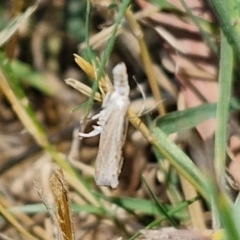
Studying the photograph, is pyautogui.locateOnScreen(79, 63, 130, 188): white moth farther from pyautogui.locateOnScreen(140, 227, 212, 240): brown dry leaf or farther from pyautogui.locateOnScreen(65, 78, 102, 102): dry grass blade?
pyautogui.locateOnScreen(140, 227, 212, 240): brown dry leaf

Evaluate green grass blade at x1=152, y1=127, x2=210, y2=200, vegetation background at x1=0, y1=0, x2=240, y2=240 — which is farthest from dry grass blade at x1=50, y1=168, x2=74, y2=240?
green grass blade at x1=152, y1=127, x2=210, y2=200

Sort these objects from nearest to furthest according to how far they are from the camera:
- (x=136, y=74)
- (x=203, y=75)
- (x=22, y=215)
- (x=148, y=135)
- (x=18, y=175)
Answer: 1. (x=148, y=135)
2. (x=203, y=75)
3. (x=22, y=215)
4. (x=136, y=74)
5. (x=18, y=175)

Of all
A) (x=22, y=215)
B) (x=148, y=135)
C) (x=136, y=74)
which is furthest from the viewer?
(x=136, y=74)

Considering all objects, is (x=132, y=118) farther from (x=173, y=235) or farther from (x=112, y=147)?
(x=173, y=235)

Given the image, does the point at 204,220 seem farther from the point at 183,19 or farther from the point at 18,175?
the point at 18,175

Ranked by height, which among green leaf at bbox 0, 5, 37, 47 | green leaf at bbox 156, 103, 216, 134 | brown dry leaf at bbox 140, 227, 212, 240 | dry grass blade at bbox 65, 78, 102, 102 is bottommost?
brown dry leaf at bbox 140, 227, 212, 240

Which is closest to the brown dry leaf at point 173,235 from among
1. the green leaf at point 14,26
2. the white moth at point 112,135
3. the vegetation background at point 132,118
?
the vegetation background at point 132,118

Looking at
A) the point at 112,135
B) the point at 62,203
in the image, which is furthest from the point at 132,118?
the point at 62,203

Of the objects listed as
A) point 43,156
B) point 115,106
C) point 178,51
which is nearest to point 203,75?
point 178,51
